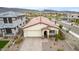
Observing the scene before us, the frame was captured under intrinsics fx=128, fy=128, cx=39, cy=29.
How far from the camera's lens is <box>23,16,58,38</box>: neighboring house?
183 centimetres

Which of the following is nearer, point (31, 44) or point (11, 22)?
point (11, 22)

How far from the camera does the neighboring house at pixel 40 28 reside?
183cm

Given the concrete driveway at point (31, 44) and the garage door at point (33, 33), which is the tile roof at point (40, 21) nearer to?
the garage door at point (33, 33)

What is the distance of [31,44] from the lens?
1.93m

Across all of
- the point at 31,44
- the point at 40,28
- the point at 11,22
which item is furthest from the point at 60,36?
the point at 11,22

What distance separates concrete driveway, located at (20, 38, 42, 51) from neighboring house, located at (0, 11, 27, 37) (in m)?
0.21

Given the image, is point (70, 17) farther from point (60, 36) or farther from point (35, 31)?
point (35, 31)

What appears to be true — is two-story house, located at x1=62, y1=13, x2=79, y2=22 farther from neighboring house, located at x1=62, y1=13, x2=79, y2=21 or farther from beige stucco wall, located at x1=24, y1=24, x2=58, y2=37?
beige stucco wall, located at x1=24, y1=24, x2=58, y2=37

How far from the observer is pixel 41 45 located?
192 centimetres

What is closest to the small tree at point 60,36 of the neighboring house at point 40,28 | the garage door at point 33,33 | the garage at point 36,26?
the neighboring house at point 40,28

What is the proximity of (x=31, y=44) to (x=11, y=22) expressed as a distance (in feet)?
1.45
